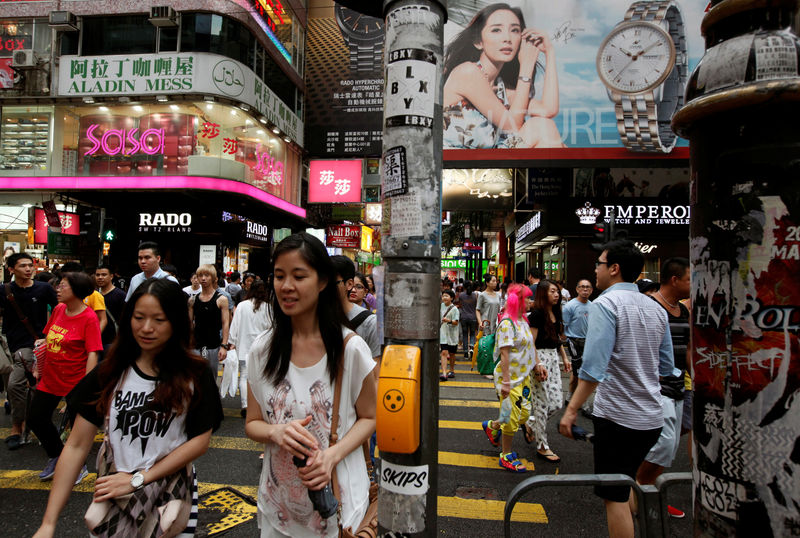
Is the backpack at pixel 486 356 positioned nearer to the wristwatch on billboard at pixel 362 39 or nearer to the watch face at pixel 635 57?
the watch face at pixel 635 57

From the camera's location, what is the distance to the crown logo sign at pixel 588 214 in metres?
16.7

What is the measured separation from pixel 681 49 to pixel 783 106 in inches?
542

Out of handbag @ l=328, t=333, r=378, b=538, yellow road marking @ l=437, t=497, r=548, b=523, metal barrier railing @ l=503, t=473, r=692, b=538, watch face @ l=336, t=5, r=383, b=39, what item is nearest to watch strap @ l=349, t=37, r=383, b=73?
watch face @ l=336, t=5, r=383, b=39

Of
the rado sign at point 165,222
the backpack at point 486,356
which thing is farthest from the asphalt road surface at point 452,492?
the rado sign at point 165,222

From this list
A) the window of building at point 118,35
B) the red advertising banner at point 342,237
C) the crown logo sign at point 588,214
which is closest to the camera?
the crown logo sign at point 588,214

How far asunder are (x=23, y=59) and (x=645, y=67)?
21752 millimetres

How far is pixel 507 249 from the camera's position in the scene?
31.7 meters

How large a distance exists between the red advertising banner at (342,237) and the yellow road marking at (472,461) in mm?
20492

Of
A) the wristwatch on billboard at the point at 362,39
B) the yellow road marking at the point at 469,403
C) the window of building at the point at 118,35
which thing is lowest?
the yellow road marking at the point at 469,403

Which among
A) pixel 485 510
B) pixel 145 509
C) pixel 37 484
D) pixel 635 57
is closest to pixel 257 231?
pixel 635 57

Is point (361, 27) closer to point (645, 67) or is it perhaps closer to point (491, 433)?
point (645, 67)

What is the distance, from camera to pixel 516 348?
5320mm

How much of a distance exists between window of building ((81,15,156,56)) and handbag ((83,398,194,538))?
807 inches

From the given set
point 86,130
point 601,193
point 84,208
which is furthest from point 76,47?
point 601,193
